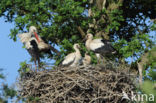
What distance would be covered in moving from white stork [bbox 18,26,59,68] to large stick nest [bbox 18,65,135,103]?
2196 mm

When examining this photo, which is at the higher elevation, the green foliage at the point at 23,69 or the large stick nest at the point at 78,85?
the green foliage at the point at 23,69

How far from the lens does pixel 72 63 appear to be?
878 cm

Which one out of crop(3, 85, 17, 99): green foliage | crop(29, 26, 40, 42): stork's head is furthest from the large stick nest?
crop(3, 85, 17, 99): green foliage

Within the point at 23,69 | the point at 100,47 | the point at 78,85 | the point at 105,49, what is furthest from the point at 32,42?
the point at 78,85

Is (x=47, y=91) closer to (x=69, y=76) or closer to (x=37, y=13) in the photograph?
(x=69, y=76)

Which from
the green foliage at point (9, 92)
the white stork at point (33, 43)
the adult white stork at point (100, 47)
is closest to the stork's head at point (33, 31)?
the white stork at point (33, 43)

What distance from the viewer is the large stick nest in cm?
734

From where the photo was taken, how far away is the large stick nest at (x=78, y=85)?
7336 mm

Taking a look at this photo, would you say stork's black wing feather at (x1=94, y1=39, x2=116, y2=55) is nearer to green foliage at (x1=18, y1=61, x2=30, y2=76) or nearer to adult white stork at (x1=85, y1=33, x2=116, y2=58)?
adult white stork at (x1=85, y1=33, x2=116, y2=58)

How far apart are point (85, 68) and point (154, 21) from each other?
5022 millimetres

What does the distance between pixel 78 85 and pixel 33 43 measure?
140 inches

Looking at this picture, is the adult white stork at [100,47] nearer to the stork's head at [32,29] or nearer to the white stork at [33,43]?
the white stork at [33,43]

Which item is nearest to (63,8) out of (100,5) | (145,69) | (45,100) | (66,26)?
(66,26)

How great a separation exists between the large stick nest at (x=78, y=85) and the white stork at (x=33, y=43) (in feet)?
A: 7.20
